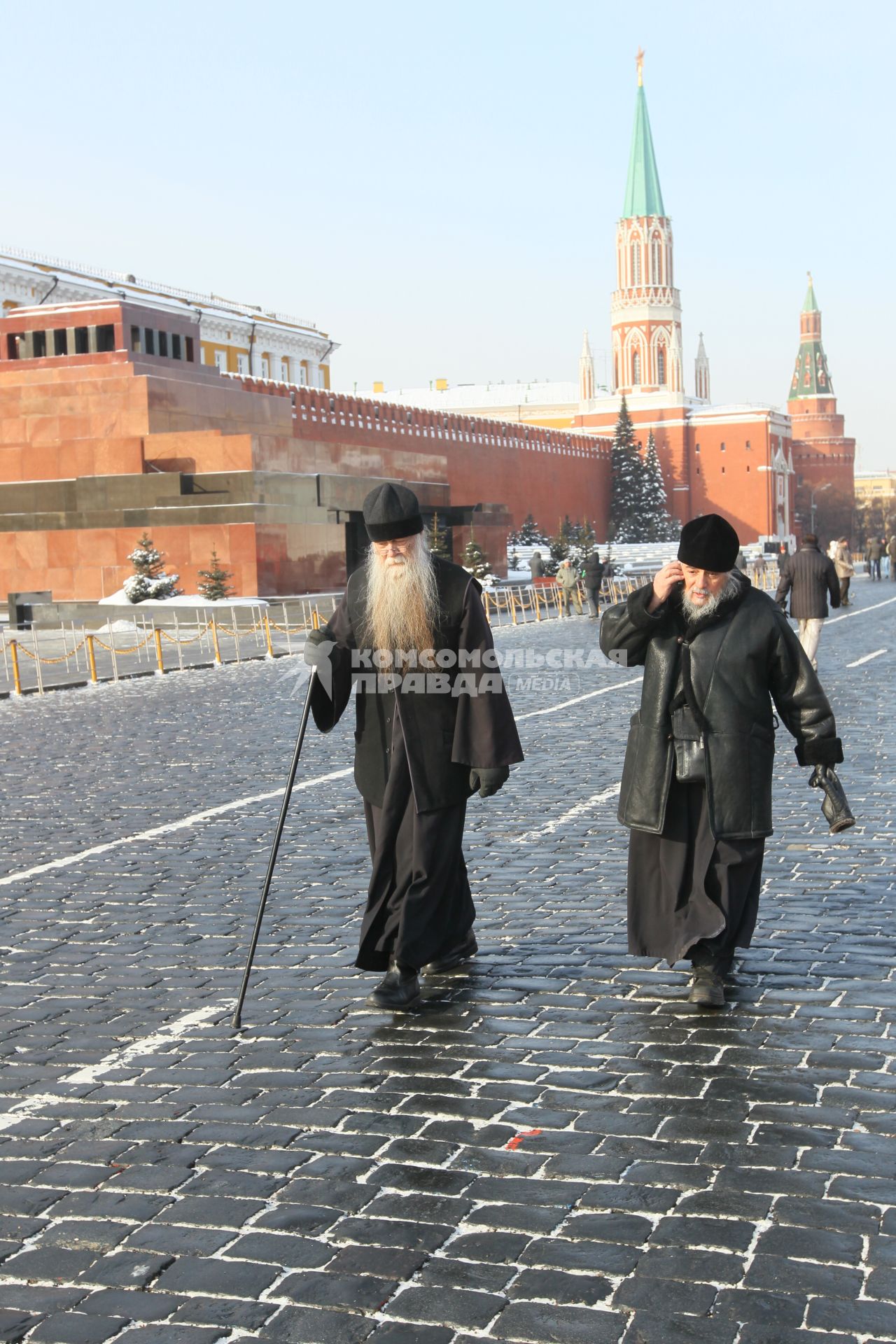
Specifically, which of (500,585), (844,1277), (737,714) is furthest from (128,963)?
(500,585)

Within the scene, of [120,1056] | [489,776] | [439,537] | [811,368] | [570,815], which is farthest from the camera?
[811,368]

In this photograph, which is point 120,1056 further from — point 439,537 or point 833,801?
point 439,537

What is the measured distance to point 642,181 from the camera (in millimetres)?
90812

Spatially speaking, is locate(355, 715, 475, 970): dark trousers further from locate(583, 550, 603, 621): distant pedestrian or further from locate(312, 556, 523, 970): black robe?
locate(583, 550, 603, 621): distant pedestrian

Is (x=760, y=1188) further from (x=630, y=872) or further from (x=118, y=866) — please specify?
(x=118, y=866)

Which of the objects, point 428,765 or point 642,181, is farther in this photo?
point 642,181

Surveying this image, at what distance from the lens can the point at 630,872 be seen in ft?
13.7

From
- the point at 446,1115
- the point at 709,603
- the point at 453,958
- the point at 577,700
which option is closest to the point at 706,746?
the point at 709,603

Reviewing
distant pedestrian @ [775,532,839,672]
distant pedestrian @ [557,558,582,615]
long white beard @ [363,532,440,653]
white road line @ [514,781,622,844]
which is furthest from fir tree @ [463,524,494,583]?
long white beard @ [363,532,440,653]

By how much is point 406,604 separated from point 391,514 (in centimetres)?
26

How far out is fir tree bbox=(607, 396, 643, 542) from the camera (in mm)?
72875

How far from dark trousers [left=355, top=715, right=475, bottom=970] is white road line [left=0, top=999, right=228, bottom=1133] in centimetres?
44

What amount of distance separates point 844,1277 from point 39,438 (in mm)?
31560

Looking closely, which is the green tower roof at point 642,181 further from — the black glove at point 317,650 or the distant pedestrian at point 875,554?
the black glove at point 317,650
